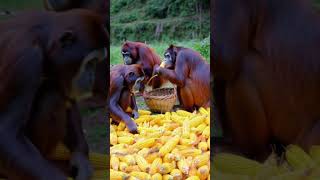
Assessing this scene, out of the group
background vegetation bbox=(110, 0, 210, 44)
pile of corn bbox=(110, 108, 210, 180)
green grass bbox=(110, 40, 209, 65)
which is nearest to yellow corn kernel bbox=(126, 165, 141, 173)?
pile of corn bbox=(110, 108, 210, 180)

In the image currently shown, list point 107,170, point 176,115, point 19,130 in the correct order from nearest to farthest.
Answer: point 19,130 → point 107,170 → point 176,115

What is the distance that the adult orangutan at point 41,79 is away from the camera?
8.39 ft

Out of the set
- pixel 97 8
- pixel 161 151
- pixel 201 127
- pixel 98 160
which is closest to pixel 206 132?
pixel 201 127

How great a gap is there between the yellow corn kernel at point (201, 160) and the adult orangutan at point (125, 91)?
355 mm

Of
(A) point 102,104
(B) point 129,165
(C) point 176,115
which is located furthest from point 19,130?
(C) point 176,115

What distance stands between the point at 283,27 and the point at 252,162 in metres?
0.73

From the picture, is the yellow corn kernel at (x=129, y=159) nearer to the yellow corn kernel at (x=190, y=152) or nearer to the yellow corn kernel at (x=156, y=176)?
the yellow corn kernel at (x=156, y=176)

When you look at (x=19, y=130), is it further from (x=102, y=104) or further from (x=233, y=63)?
(x=233, y=63)

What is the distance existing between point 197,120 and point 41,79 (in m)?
0.88

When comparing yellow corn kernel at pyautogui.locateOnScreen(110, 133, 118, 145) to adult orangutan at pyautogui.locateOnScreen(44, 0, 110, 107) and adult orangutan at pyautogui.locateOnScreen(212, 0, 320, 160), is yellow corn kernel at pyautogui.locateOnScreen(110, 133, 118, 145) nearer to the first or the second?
adult orangutan at pyautogui.locateOnScreen(44, 0, 110, 107)

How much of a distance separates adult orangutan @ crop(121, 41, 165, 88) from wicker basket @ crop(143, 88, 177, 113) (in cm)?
4

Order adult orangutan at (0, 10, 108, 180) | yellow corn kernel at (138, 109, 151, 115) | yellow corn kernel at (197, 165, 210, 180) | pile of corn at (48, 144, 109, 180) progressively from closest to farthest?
adult orangutan at (0, 10, 108, 180)
pile of corn at (48, 144, 109, 180)
yellow corn kernel at (197, 165, 210, 180)
yellow corn kernel at (138, 109, 151, 115)

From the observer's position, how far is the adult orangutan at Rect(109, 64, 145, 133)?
9.59 ft

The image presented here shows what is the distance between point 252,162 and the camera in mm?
2959
